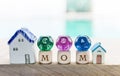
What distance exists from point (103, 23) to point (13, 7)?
182cm

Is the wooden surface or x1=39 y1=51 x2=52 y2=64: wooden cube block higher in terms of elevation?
x1=39 y1=51 x2=52 y2=64: wooden cube block

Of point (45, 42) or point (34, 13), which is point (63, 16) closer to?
point (34, 13)

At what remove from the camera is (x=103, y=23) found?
17.1 feet

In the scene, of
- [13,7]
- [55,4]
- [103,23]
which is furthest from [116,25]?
[13,7]

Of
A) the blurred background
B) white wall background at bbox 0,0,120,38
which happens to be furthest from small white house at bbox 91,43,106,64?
white wall background at bbox 0,0,120,38

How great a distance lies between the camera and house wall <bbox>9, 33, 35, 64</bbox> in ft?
3.53

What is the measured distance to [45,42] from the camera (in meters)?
1.07

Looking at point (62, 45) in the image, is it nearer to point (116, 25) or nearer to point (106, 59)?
point (106, 59)

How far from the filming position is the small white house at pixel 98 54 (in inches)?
42.7

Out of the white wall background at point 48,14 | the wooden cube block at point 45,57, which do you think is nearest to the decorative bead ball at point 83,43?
the wooden cube block at point 45,57

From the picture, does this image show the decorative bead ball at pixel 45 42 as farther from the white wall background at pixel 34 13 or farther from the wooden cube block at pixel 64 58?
the white wall background at pixel 34 13

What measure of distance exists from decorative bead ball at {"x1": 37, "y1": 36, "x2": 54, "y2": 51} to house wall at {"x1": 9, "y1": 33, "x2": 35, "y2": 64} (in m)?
0.04

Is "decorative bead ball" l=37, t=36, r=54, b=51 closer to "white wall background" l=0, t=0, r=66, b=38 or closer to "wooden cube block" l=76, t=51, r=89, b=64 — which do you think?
"wooden cube block" l=76, t=51, r=89, b=64

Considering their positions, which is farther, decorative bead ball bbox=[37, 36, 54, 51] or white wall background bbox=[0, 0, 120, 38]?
white wall background bbox=[0, 0, 120, 38]
